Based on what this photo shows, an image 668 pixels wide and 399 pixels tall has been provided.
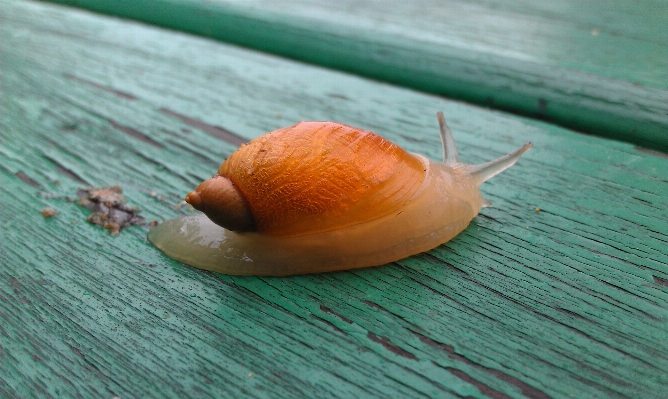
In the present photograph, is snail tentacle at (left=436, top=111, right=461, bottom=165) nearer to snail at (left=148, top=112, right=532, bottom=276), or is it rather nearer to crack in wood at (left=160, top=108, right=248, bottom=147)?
snail at (left=148, top=112, right=532, bottom=276)

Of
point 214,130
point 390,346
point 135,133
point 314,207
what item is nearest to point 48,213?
point 135,133

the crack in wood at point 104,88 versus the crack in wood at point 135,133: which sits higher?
the crack in wood at point 104,88

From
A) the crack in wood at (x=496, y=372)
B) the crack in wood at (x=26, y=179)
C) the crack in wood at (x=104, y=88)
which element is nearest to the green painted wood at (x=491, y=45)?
the crack in wood at (x=104, y=88)

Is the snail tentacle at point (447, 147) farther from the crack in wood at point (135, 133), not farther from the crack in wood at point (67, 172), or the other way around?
the crack in wood at point (67, 172)

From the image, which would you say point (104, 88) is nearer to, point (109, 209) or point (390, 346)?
point (109, 209)

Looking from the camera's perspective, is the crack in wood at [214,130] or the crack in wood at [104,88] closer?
the crack in wood at [214,130]

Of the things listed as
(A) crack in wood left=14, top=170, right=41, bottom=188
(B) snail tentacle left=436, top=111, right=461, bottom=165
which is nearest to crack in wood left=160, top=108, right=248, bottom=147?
(A) crack in wood left=14, top=170, right=41, bottom=188
